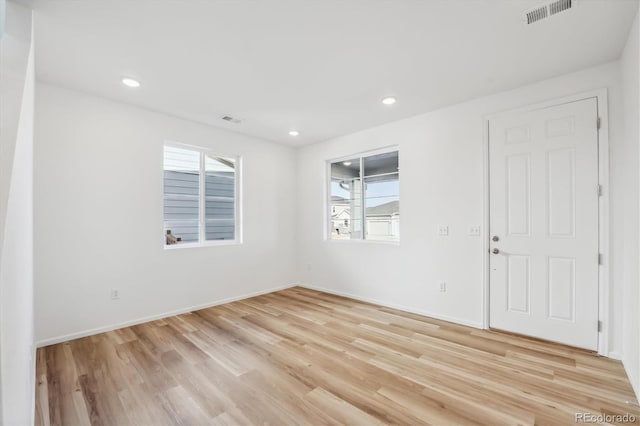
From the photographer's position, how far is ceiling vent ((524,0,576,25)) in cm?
190

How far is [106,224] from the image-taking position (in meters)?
3.28

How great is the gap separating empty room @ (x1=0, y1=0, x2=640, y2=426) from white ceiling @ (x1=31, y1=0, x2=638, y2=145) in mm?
21

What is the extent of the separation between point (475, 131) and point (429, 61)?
4.10ft

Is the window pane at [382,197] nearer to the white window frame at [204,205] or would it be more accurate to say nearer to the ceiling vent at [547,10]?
the white window frame at [204,205]

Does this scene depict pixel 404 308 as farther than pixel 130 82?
Yes

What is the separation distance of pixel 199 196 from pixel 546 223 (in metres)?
4.34

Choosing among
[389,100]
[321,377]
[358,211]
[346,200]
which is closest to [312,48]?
[389,100]

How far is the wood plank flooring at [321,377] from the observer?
188cm

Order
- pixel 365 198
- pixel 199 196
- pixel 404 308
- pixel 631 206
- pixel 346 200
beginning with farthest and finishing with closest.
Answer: pixel 346 200 < pixel 365 198 < pixel 199 196 < pixel 404 308 < pixel 631 206

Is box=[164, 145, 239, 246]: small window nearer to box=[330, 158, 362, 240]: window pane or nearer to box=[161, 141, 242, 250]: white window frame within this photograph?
box=[161, 141, 242, 250]: white window frame

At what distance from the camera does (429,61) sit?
2.56 m

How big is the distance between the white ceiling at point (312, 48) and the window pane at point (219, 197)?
1.19 metres

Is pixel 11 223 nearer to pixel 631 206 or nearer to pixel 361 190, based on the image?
pixel 631 206

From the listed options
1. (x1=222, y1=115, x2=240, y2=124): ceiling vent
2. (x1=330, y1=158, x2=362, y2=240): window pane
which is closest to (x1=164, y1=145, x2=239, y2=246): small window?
(x1=222, y1=115, x2=240, y2=124): ceiling vent
